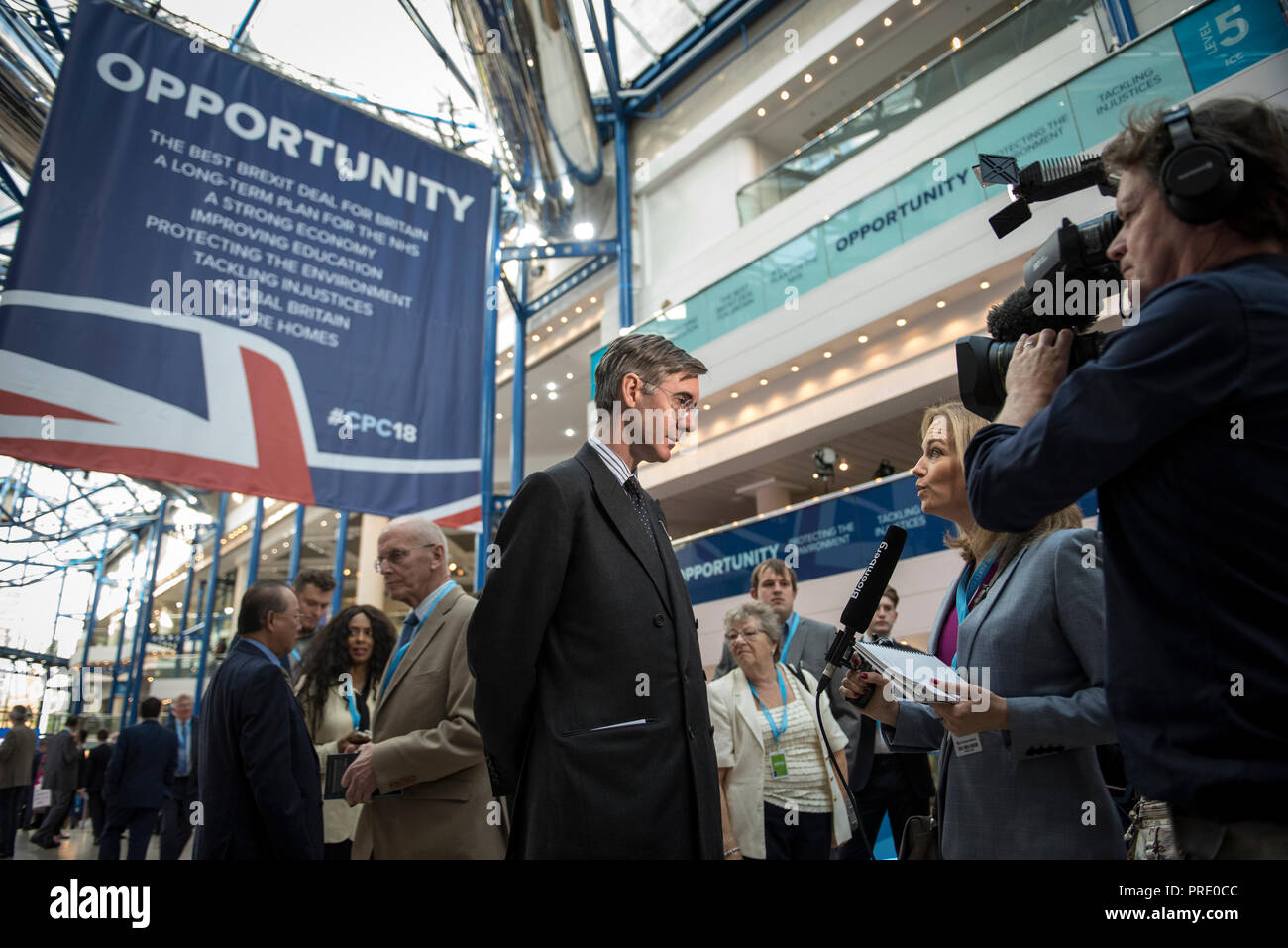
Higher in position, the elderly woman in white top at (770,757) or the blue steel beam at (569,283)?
the blue steel beam at (569,283)

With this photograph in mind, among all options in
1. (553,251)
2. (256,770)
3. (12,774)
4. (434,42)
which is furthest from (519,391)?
(256,770)

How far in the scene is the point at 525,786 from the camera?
1409 millimetres

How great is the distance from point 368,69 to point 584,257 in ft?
15.2

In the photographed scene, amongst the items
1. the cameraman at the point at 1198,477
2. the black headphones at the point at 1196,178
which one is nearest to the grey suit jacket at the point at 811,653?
the cameraman at the point at 1198,477

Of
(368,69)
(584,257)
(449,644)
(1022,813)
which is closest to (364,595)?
(584,257)

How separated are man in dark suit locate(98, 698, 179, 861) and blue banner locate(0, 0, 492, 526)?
461 centimetres

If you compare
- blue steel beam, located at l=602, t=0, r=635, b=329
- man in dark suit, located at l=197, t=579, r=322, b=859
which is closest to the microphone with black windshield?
man in dark suit, located at l=197, t=579, r=322, b=859

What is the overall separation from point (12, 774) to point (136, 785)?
2227 millimetres

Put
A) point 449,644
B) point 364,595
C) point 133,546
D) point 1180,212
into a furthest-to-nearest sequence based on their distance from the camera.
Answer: point 133,546 → point 364,595 → point 449,644 → point 1180,212

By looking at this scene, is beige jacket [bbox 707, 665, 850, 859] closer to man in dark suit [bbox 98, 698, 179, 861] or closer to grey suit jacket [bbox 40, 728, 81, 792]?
man in dark suit [bbox 98, 698, 179, 861]

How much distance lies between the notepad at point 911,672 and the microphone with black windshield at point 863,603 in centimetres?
8

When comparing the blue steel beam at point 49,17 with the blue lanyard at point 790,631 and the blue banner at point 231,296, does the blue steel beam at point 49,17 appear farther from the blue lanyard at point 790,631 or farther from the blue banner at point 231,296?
the blue lanyard at point 790,631

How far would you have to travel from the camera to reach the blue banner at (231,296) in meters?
3.46
